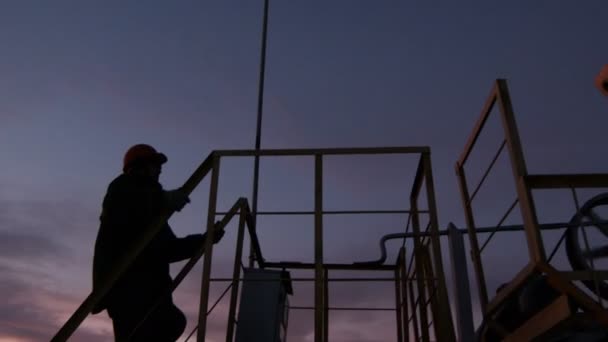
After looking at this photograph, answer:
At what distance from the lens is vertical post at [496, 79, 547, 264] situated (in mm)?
3371

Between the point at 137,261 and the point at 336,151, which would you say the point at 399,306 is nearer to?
the point at 336,151

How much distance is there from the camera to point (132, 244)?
13.1 feet

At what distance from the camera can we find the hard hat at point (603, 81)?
4.33m

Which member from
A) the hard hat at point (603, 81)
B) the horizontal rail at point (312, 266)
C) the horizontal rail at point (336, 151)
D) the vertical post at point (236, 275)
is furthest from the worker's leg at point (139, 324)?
the hard hat at point (603, 81)

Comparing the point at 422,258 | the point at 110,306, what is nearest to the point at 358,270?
the point at 422,258

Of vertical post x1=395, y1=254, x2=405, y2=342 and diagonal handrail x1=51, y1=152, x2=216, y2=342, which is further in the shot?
vertical post x1=395, y1=254, x2=405, y2=342

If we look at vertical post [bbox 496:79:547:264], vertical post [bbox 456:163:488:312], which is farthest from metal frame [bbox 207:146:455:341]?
vertical post [bbox 496:79:547:264]

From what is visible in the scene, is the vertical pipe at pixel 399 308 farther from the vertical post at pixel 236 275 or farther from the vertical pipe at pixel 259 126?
the vertical post at pixel 236 275

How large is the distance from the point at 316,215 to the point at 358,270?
9.62ft

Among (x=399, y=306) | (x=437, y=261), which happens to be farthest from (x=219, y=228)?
(x=399, y=306)

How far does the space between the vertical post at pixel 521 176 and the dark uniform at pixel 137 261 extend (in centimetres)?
260

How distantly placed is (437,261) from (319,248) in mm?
963

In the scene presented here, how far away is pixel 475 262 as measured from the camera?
4.85 meters

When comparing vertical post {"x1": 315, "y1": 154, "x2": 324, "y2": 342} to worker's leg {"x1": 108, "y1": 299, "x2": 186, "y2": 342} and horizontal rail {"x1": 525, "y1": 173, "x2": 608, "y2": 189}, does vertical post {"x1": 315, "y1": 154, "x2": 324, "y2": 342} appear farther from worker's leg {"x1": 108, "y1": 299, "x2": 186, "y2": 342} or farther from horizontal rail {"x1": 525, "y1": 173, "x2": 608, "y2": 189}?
horizontal rail {"x1": 525, "y1": 173, "x2": 608, "y2": 189}
